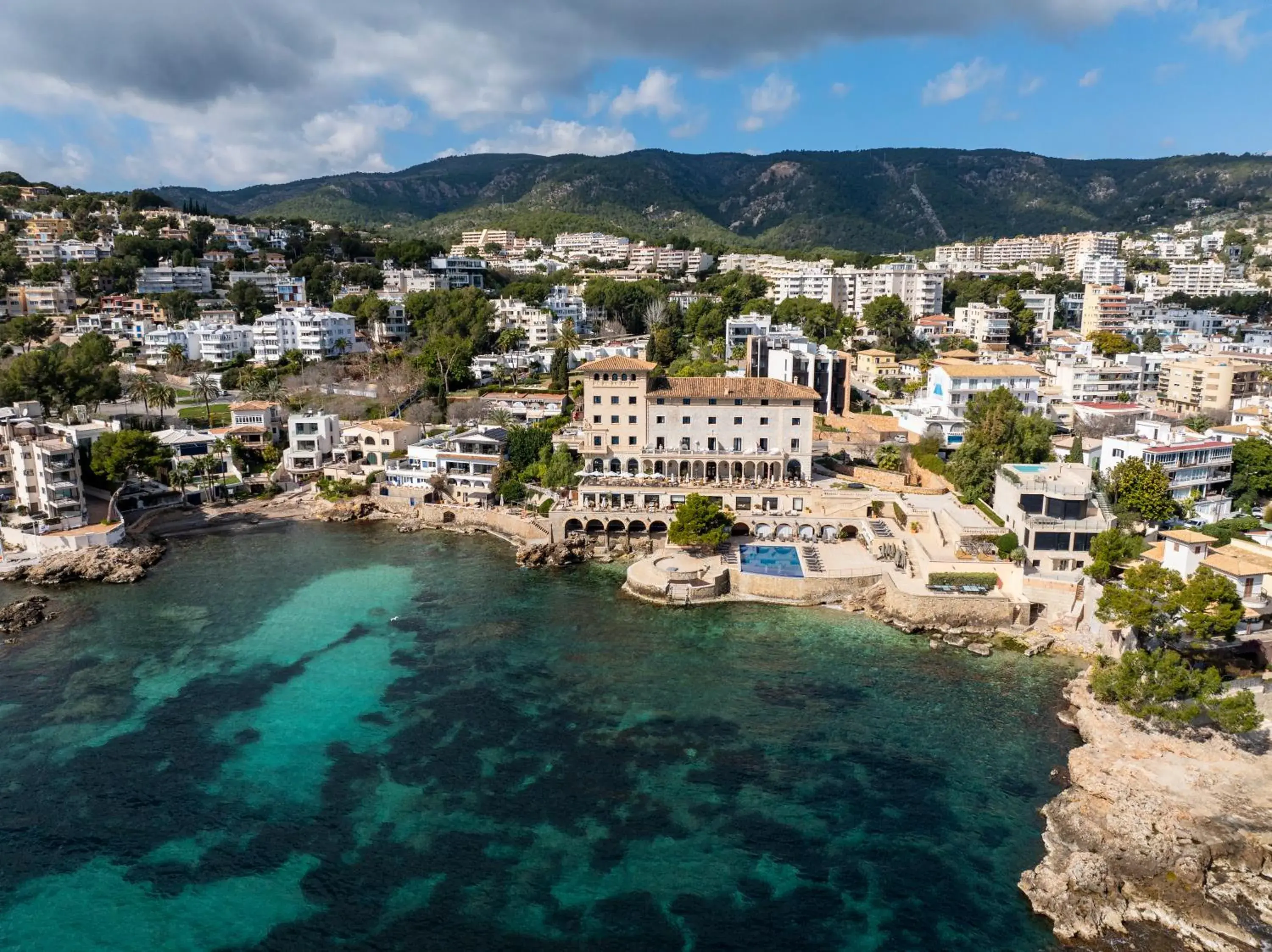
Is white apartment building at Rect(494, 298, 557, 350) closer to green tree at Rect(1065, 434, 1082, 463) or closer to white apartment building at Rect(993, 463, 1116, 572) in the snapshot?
green tree at Rect(1065, 434, 1082, 463)

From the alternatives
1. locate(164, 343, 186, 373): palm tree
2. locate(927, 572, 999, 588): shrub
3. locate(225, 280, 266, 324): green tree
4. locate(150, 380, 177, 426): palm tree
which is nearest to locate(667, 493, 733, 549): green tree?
locate(927, 572, 999, 588): shrub

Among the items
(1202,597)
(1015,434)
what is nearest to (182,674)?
(1202,597)

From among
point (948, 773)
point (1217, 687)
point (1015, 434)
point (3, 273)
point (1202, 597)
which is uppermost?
point (3, 273)

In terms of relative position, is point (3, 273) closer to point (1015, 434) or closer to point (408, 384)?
point (408, 384)

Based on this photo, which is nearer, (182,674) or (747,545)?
(182,674)

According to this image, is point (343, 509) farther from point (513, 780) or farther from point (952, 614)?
point (952, 614)

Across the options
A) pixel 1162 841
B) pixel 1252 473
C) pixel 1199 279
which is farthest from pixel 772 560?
pixel 1199 279

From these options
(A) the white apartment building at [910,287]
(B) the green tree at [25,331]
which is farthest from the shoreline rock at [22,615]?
(A) the white apartment building at [910,287]

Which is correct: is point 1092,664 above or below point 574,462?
below
